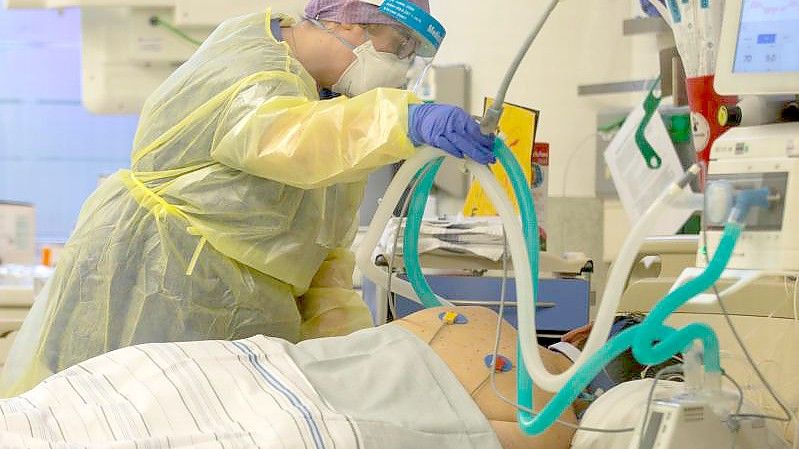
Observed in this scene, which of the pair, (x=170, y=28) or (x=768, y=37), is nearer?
(x=768, y=37)

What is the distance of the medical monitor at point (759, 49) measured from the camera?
4.90ft

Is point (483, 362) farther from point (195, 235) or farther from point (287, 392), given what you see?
point (195, 235)

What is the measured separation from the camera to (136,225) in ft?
7.27

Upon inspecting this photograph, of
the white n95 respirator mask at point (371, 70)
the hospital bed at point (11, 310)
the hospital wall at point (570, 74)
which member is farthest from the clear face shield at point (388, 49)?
the hospital bed at point (11, 310)

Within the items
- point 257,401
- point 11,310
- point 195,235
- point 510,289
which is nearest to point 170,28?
point 11,310

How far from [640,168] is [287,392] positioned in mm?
2024

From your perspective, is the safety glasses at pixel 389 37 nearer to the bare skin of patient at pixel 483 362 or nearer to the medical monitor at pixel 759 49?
the bare skin of patient at pixel 483 362

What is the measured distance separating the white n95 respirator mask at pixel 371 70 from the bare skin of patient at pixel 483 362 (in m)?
0.65

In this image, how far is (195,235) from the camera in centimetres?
217

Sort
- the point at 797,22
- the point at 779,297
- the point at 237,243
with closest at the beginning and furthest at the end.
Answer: the point at 797,22 → the point at 779,297 → the point at 237,243

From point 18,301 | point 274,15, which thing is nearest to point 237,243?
point 274,15

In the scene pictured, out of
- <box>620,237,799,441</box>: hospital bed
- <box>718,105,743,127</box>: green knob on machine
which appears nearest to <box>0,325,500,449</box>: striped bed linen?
<box>620,237,799,441</box>: hospital bed

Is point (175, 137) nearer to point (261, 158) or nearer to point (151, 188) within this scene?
point (151, 188)

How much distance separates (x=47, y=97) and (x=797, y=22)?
3967 millimetres
